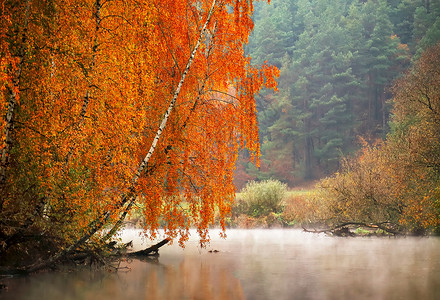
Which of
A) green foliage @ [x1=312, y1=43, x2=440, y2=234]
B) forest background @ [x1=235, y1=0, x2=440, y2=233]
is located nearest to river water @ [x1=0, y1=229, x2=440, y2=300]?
green foliage @ [x1=312, y1=43, x2=440, y2=234]

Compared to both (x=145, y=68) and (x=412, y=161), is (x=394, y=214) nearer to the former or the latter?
(x=412, y=161)

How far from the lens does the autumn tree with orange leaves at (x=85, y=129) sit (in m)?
9.41

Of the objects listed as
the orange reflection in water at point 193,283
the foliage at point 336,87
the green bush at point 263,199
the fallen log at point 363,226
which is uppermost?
the foliage at point 336,87

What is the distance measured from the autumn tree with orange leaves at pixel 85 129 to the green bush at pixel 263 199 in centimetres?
1794

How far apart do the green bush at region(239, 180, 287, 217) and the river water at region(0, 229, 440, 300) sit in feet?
33.3

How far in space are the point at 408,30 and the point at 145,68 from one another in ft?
177

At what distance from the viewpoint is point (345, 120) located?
53.8 m

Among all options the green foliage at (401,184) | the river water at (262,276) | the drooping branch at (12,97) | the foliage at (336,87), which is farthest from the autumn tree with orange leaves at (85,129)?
the foliage at (336,87)

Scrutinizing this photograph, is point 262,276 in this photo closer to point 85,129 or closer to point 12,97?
point 85,129

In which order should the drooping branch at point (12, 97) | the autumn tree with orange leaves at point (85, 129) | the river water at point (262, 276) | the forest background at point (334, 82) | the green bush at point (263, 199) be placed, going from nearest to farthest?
the drooping branch at point (12, 97) → the autumn tree with orange leaves at point (85, 129) → the river water at point (262, 276) → the green bush at point (263, 199) → the forest background at point (334, 82)

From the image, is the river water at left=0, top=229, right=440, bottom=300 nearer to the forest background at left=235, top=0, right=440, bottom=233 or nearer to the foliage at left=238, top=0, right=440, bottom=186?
the forest background at left=235, top=0, right=440, bottom=233

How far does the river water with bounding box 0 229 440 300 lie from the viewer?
10711mm

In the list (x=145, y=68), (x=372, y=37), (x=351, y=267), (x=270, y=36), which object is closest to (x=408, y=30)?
(x=372, y=37)

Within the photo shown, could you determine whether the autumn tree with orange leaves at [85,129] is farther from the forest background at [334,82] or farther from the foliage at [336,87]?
the foliage at [336,87]
